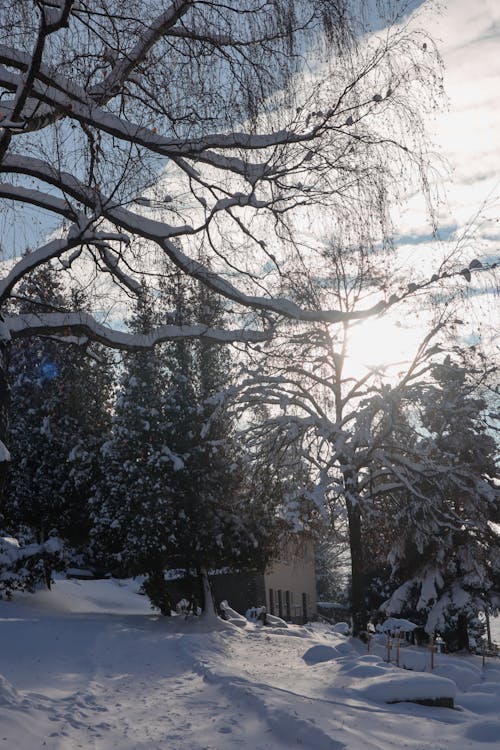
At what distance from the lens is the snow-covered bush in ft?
84.0

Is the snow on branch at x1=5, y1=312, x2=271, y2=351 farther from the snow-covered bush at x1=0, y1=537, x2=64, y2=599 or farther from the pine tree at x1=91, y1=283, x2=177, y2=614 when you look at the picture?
the snow-covered bush at x1=0, y1=537, x2=64, y2=599

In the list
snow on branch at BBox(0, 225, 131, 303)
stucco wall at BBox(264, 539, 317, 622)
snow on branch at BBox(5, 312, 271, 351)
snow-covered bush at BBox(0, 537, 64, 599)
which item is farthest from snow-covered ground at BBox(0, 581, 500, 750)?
stucco wall at BBox(264, 539, 317, 622)

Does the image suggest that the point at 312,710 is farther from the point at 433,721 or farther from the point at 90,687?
the point at 90,687

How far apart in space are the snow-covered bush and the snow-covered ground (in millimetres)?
5294

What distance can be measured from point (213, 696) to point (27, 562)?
1774 centimetres

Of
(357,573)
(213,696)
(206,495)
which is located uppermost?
(206,495)

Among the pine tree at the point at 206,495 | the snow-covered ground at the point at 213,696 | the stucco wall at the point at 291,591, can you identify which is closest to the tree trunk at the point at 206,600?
the pine tree at the point at 206,495

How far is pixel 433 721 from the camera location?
984cm

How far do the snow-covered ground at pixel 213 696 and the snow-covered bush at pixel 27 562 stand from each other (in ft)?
17.4

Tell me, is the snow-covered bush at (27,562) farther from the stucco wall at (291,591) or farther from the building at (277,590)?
the stucco wall at (291,591)

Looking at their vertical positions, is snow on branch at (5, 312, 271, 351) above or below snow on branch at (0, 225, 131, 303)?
below

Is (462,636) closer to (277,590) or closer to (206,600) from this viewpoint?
(206,600)

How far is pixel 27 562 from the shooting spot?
2677 centimetres

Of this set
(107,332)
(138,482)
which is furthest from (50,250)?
(138,482)
